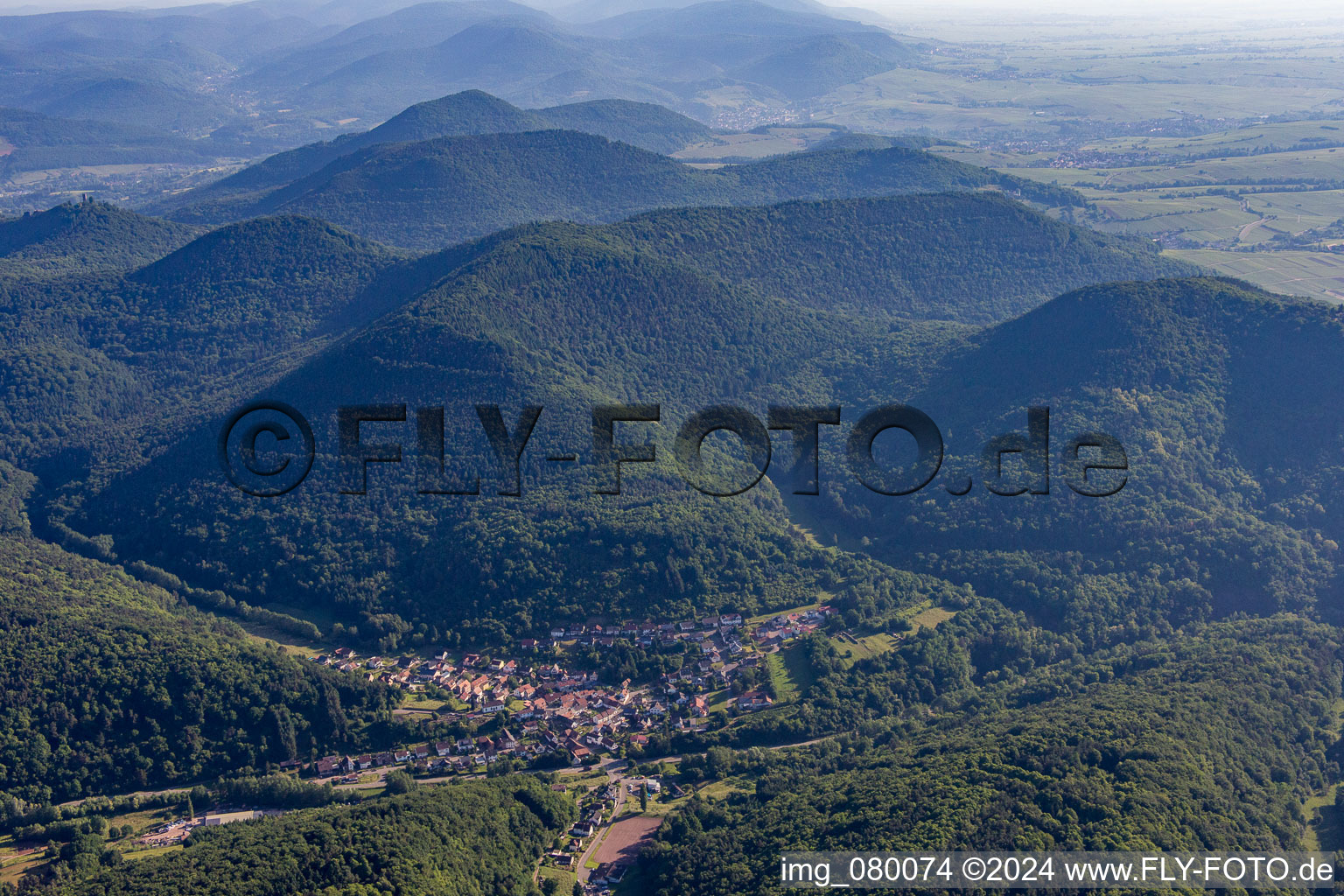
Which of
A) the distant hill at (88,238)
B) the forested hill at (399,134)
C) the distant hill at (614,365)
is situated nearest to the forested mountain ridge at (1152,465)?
the distant hill at (614,365)

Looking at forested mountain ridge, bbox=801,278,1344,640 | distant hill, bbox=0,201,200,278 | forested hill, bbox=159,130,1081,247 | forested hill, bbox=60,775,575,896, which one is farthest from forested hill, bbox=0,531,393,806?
forested hill, bbox=159,130,1081,247

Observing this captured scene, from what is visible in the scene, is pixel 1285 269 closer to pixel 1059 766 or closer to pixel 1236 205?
pixel 1236 205

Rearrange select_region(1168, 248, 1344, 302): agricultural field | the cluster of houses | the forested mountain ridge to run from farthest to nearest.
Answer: select_region(1168, 248, 1344, 302): agricultural field → the forested mountain ridge → the cluster of houses

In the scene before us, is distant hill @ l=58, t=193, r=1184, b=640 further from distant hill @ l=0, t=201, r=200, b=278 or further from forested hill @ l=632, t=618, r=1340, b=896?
distant hill @ l=0, t=201, r=200, b=278

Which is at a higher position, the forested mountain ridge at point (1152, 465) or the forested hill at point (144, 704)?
the forested mountain ridge at point (1152, 465)

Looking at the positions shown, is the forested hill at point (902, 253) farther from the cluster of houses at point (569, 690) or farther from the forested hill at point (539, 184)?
the cluster of houses at point (569, 690)

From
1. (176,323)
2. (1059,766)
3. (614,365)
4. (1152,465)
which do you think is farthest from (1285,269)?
(176,323)
